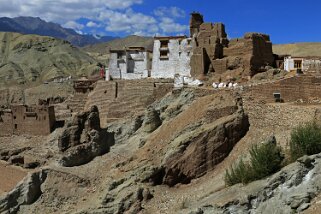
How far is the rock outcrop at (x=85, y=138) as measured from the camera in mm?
31172

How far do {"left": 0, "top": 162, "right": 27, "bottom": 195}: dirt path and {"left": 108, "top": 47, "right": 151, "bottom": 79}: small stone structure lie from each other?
40.7 feet

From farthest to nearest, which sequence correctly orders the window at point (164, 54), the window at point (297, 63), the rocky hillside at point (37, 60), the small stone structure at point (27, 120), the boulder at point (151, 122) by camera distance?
the rocky hillside at point (37, 60), the window at point (164, 54), the small stone structure at point (27, 120), the window at point (297, 63), the boulder at point (151, 122)

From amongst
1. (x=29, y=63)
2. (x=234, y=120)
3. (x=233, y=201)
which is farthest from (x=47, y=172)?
(x=29, y=63)

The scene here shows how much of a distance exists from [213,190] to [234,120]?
4.45 m

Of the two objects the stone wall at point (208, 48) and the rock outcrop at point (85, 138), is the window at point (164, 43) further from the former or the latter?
the rock outcrop at point (85, 138)

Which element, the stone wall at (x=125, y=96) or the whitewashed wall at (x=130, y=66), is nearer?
the stone wall at (x=125, y=96)

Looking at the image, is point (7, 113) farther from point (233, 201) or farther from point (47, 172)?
point (233, 201)

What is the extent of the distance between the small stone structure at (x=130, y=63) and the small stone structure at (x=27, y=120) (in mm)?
6972

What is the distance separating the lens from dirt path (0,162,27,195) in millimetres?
33344

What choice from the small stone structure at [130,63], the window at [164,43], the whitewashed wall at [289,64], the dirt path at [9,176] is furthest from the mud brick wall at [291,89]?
the dirt path at [9,176]

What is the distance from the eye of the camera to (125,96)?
37969 millimetres

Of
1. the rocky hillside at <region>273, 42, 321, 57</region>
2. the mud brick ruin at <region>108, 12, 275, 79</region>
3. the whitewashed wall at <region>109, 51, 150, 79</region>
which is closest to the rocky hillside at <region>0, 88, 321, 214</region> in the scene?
the mud brick ruin at <region>108, 12, 275, 79</region>

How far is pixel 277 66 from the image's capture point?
3662 cm

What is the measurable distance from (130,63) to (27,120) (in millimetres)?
9749
